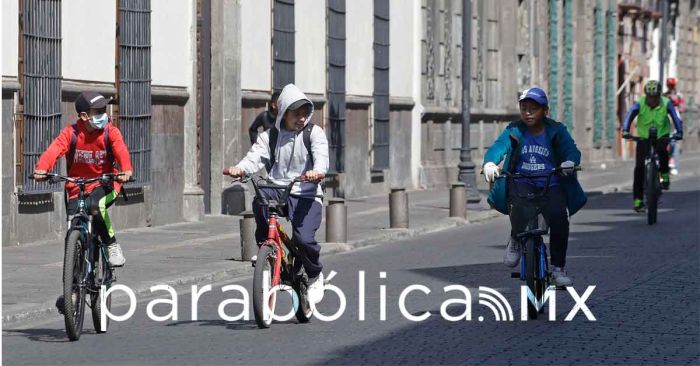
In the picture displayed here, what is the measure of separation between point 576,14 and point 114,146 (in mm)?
40704

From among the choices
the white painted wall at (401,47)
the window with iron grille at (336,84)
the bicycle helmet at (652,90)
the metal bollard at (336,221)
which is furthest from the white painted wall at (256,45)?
the white painted wall at (401,47)

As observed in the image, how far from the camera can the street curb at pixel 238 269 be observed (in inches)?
498

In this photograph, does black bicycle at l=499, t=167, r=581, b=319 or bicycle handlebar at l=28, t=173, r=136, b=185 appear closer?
bicycle handlebar at l=28, t=173, r=136, b=185

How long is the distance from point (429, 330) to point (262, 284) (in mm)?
1117

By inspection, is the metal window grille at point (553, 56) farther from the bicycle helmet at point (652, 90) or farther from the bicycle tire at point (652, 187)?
the bicycle tire at point (652, 187)

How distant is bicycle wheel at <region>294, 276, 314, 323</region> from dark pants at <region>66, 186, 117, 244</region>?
1.28 m

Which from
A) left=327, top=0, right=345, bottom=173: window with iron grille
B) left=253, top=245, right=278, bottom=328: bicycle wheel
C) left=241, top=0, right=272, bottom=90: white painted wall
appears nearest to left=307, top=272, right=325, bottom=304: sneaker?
left=253, top=245, right=278, bottom=328: bicycle wheel

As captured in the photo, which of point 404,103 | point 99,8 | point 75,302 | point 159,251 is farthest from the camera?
point 404,103

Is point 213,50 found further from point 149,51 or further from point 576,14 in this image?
point 576,14

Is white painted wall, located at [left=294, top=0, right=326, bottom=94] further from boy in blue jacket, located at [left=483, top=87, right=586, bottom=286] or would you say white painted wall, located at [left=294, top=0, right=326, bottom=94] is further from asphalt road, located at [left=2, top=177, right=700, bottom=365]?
boy in blue jacket, located at [left=483, top=87, right=586, bottom=286]

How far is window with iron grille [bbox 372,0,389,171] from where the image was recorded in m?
33.4

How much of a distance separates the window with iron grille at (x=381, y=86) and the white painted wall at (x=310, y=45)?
10.4 feet

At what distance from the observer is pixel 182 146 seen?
80.2 feet

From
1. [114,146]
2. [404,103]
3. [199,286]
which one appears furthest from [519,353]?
[404,103]
